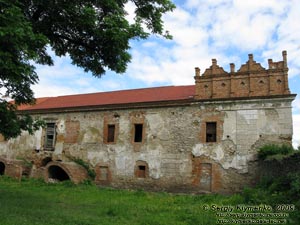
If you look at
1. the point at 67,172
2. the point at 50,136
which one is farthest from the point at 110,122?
the point at 50,136

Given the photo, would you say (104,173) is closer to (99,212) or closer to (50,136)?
(50,136)

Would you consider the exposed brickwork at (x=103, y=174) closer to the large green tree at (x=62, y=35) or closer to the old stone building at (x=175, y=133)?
the old stone building at (x=175, y=133)

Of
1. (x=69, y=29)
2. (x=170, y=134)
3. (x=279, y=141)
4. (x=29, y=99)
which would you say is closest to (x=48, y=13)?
(x=69, y=29)

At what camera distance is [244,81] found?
15828 mm

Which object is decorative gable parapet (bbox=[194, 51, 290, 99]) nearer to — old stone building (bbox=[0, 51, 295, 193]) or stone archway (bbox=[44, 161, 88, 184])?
old stone building (bbox=[0, 51, 295, 193])

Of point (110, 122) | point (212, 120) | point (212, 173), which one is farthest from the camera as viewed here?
point (110, 122)

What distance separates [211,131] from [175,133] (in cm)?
198

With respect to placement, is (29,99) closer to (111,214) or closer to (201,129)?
(111,214)

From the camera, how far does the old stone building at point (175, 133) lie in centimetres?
1520

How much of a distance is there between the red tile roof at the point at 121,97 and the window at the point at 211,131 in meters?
1.92

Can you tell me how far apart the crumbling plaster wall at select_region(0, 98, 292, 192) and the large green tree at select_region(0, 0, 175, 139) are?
344 inches

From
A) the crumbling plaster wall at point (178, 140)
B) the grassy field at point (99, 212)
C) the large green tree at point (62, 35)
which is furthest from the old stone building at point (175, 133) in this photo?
the large green tree at point (62, 35)

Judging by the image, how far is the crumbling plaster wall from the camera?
15.2 metres

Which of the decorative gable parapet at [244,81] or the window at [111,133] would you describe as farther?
the window at [111,133]
